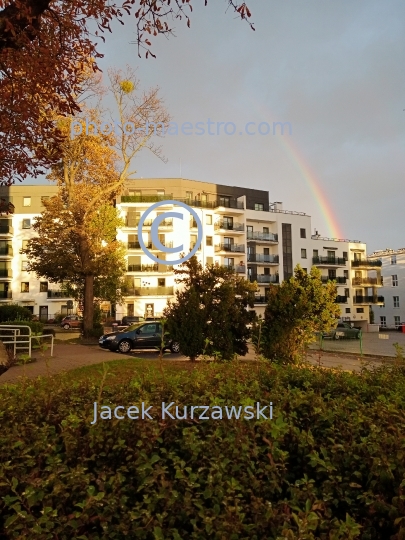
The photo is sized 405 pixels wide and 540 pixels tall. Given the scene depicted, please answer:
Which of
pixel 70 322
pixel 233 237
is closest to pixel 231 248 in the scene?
pixel 233 237

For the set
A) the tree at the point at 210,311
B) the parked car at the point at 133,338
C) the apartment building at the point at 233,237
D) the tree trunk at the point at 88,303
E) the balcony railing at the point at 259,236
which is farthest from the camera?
the tree trunk at the point at 88,303

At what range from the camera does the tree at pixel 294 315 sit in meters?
10.2

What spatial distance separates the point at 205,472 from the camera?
1.94 m

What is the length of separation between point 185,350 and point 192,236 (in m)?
4.26

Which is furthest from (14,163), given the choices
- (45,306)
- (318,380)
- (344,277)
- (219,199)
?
(45,306)

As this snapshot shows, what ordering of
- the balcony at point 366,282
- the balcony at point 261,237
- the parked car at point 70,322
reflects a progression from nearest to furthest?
the balcony at point 261,237 → the balcony at point 366,282 → the parked car at point 70,322

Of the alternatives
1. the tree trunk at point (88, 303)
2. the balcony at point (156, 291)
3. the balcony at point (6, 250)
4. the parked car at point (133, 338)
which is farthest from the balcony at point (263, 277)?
the balcony at point (6, 250)

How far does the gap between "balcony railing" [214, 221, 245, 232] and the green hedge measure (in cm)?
1220

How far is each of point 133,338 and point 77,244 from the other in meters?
5.11

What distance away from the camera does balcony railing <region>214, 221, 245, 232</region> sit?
48.6ft

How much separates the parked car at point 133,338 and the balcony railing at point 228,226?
527cm

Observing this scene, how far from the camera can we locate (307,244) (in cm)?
1590

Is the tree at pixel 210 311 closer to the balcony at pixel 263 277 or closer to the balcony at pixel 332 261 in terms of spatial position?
the balcony at pixel 263 277

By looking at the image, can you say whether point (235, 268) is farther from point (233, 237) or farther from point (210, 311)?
point (233, 237)
